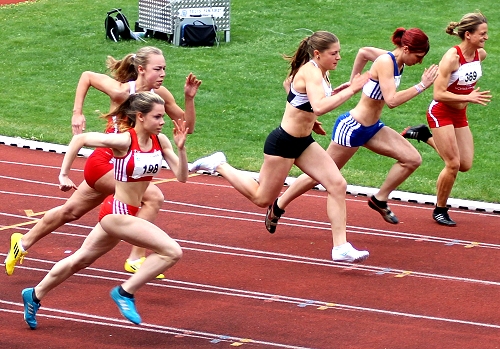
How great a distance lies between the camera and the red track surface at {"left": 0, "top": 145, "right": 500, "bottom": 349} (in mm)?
7031

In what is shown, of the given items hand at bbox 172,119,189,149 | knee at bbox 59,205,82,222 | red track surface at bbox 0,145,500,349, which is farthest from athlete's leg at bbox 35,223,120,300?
knee at bbox 59,205,82,222

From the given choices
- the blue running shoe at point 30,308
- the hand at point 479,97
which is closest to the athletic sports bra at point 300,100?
the hand at point 479,97

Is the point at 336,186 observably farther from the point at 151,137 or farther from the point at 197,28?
the point at 197,28

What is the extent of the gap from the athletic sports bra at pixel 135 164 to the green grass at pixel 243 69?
219 inches

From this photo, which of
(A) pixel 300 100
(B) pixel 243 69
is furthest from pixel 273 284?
(B) pixel 243 69

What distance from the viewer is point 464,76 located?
32.4 feet

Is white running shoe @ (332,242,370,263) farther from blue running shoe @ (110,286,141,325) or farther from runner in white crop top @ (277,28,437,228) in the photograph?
blue running shoe @ (110,286,141,325)

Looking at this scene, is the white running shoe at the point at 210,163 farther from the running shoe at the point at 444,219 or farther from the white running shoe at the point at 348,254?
the running shoe at the point at 444,219

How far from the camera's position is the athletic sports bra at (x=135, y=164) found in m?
7.06

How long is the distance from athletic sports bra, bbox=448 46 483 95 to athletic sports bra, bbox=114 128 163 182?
3.85 m

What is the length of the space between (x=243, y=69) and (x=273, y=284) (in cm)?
1154

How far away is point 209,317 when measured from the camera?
24.3ft

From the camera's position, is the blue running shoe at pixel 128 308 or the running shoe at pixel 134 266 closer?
the blue running shoe at pixel 128 308

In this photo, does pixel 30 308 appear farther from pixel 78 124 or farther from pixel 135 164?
pixel 78 124
